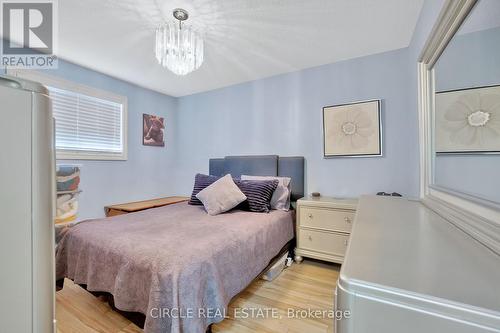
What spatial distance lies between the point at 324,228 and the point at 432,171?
1191 millimetres

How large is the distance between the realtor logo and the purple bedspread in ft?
5.92

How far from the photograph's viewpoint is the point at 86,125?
2.80 metres

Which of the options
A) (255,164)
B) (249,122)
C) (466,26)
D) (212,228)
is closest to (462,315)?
(466,26)

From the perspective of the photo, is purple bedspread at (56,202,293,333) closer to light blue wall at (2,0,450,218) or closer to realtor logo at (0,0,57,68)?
light blue wall at (2,0,450,218)

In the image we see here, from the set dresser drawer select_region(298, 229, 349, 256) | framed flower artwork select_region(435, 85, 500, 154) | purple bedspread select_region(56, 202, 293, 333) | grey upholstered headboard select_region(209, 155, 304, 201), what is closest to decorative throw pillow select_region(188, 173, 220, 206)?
grey upholstered headboard select_region(209, 155, 304, 201)

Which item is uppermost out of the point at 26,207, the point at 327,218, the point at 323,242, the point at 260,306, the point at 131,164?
the point at 131,164

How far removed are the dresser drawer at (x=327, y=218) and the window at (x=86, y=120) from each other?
2690 mm

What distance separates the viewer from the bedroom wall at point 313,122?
2.33m

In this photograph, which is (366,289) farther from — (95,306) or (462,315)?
(95,306)

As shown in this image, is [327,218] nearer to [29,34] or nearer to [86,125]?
[86,125]

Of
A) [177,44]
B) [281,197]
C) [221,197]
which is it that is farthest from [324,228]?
[177,44]

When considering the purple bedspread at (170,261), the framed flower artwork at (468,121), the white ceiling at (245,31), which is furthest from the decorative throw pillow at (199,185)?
the framed flower artwork at (468,121)

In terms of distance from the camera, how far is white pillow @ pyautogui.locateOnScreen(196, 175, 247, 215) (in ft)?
7.30

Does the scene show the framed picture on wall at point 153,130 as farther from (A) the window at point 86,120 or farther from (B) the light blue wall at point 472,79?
(B) the light blue wall at point 472,79
